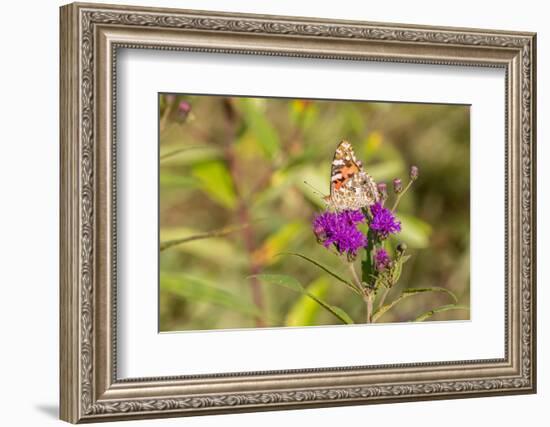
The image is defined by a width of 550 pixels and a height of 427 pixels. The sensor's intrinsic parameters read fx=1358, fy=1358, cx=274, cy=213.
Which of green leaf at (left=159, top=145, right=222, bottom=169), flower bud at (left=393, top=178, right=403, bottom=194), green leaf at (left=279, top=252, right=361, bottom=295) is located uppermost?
green leaf at (left=159, top=145, right=222, bottom=169)

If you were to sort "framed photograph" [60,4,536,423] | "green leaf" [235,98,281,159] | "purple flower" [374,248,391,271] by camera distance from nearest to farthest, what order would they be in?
"framed photograph" [60,4,536,423]
"green leaf" [235,98,281,159]
"purple flower" [374,248,391,271]

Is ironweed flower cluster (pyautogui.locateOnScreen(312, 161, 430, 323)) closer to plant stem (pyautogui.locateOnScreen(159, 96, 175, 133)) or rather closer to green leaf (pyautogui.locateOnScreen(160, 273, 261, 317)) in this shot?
green leaf (pyautogui.locateOnScreen(160, 273, 261, 317))

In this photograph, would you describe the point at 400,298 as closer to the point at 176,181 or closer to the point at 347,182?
the point at 347,182

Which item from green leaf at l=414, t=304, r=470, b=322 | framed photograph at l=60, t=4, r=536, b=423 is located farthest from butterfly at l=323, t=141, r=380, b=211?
green leaf at l=414, t=304, r=470, b=322

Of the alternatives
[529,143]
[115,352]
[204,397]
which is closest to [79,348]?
[115,352]

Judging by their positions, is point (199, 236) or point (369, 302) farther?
point (369, 302)

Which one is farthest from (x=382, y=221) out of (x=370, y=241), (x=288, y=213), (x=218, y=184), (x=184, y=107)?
(x=184, y=107)

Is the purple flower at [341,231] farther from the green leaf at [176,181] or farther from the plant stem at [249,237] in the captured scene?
the green leaf at [176,181]
